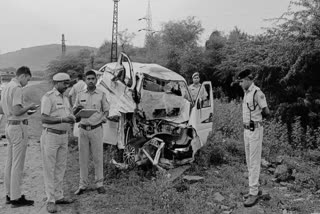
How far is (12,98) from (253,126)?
385 cm

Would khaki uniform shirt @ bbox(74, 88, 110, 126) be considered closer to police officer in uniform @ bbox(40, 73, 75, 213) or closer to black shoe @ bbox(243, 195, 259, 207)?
police officer in uniform @ bbox(40, 73, 75, 213)

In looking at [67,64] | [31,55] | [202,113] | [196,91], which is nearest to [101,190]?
[202,113]

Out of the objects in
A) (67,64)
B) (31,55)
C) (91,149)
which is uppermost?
(31,55)

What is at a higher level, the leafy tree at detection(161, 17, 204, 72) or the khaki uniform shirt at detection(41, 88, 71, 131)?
the leafy tree at detection(161, 17, 204, 72)

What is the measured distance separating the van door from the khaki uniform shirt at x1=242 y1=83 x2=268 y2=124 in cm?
156

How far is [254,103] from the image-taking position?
5.70 metres

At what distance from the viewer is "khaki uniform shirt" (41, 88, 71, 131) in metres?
5.16

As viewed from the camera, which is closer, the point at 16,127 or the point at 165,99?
the point at 16,127

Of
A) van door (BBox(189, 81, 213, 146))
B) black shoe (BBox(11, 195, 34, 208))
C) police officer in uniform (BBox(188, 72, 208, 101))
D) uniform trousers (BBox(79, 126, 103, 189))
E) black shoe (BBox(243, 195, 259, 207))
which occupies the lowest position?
black shoe (BBox(11, 195, 34, 208))

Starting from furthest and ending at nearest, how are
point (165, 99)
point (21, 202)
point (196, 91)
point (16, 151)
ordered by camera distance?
point (196, 91) → point (165, 99) → point (21, 202) → point (16, 151)

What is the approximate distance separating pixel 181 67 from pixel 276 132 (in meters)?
17.9

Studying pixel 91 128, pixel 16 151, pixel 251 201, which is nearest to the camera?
pixel 16 151

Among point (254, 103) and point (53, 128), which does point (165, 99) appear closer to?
point (254, 103)

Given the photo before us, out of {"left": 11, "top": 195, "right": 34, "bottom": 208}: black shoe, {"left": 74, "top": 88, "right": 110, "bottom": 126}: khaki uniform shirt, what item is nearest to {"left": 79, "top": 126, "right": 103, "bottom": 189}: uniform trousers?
{"left": 74, "top": 88, "right": 110, "bottom": 126}: khaki uniform shirt
